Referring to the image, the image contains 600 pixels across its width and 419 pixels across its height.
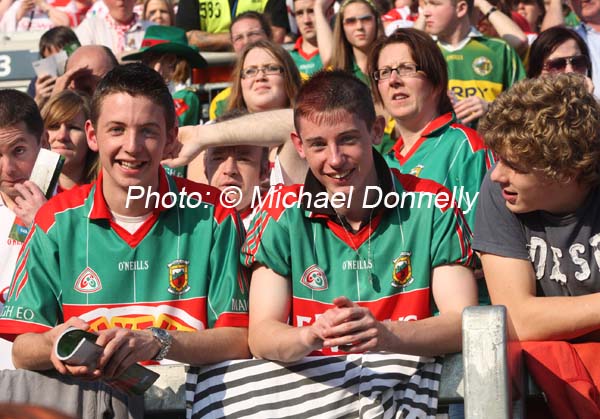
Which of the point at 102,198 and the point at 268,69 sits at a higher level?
the point at 268,69

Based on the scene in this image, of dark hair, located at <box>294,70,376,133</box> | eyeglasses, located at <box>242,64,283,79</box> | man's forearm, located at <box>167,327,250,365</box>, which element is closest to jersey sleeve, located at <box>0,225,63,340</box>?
man's forearm, located at <box>167,327,250,365</box>

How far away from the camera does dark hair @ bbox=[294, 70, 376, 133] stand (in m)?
4.67

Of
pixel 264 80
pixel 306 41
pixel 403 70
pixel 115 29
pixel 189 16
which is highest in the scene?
pixel 189 16

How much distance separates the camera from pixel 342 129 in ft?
15.2

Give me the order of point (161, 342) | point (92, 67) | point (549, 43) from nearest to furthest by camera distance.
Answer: point (161, 342), point (549, 43), point (92, 67)

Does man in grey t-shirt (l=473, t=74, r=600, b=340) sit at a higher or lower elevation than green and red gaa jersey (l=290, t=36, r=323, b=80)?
lower

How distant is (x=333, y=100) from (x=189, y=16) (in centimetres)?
650

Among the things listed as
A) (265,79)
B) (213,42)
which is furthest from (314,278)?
(213,42)

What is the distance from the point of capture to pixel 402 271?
14.4 ft

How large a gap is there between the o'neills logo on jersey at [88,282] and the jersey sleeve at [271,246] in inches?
23.7

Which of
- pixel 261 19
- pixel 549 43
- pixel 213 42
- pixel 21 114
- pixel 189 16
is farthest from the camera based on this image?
pixel 189 16

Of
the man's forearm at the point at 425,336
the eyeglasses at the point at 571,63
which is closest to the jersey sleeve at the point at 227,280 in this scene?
the man's forearm at the point at 425,336

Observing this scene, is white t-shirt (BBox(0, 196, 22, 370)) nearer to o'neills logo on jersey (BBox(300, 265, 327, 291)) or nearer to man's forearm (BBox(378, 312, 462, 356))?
o'neills logo on jersey (BBox(300, 265, 327, 291))

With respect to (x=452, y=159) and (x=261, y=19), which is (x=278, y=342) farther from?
(x=261, y=19)
